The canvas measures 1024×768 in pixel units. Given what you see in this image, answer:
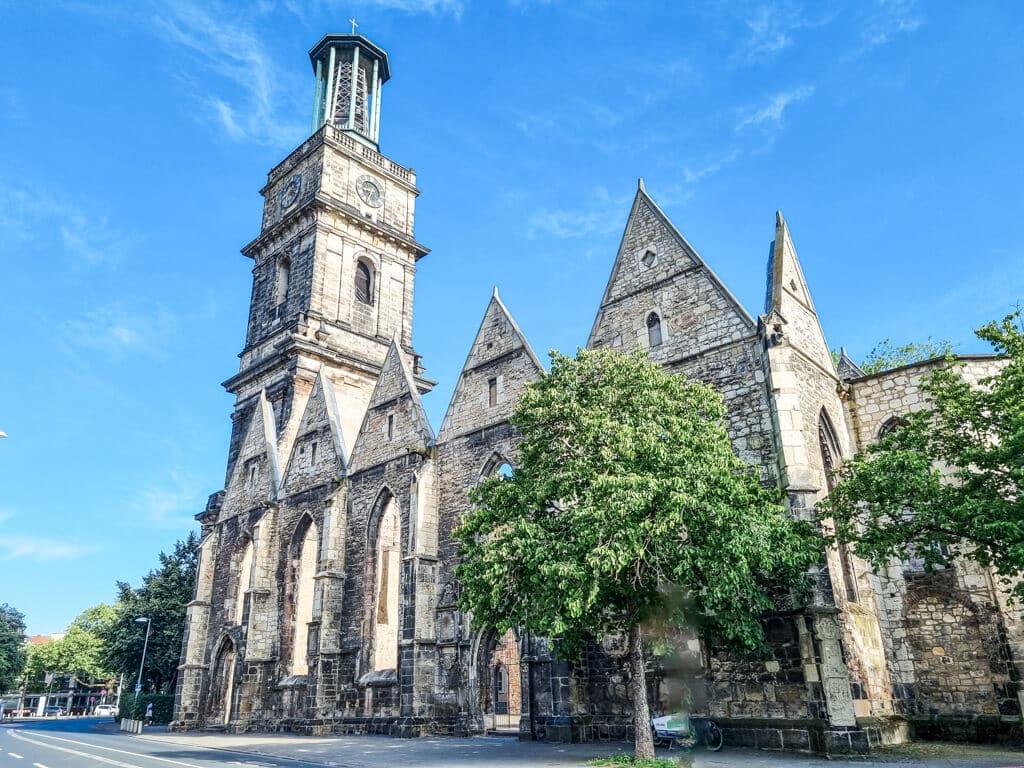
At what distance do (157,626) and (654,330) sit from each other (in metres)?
38.6

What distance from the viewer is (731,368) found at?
17.8 m

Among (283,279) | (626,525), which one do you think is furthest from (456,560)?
Result: (283,279)

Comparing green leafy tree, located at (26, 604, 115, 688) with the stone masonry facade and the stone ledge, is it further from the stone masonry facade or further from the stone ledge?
the stone ledge

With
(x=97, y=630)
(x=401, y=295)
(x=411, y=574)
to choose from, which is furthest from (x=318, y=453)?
(x=97, y=630)

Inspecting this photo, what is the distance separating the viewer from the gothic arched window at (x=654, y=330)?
64.6 feet

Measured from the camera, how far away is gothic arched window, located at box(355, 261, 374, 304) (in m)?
41.2

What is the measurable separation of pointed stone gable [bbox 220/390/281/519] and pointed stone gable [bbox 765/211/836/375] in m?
21.2

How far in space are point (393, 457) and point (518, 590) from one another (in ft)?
41.2

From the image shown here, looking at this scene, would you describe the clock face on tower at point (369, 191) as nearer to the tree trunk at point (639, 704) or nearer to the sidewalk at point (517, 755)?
the sidewalk at point (517, 755)

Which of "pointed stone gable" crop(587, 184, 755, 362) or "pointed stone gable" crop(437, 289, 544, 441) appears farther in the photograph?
"pointed stone gable" crop(437, 289, 544, 441)

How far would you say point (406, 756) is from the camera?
14820 millimetres

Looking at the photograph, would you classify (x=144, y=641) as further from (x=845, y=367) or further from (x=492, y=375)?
(x=845, y=367)

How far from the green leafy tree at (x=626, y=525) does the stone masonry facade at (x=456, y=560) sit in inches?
72.2

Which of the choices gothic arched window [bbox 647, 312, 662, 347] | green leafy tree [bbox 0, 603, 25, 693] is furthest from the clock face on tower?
green leafy tree [bbox 0, 603, 25, 693]
